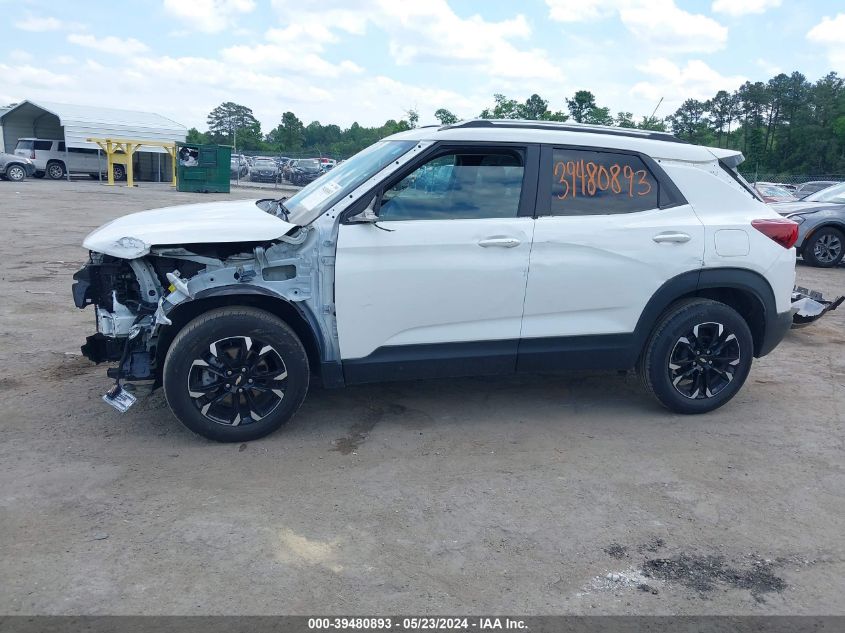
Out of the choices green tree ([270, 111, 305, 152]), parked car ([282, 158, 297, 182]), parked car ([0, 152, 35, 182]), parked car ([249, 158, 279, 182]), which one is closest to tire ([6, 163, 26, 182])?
parked car ([0, 152, 35, 182])

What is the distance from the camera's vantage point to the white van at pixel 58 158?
33.8 metres

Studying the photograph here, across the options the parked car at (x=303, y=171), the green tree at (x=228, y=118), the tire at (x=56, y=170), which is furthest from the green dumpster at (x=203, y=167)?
the green tree at (x=228, y=118)

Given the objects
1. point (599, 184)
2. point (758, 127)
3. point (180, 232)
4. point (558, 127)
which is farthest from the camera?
point (758, 127)

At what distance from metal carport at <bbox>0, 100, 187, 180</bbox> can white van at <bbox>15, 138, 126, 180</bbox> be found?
0.45 meters

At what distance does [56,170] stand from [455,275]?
3560 centimetres

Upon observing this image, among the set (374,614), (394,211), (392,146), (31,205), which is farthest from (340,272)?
(31,205)

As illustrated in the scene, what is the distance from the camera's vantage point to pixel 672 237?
15.4 feet

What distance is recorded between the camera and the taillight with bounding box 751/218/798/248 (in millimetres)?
4891

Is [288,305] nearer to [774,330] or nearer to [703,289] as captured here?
→ [703,289]

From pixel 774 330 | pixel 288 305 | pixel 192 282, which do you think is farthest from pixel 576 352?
pixel 192 282

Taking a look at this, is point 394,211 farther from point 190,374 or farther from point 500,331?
point 190,374

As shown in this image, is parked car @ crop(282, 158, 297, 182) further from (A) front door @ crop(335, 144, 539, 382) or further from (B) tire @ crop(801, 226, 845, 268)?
(A) front door @ crop(335, 144, 539, 382)

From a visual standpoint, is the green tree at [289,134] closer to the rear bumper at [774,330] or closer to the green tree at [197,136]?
the green tree at [197,136]

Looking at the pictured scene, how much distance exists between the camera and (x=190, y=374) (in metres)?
4.21
